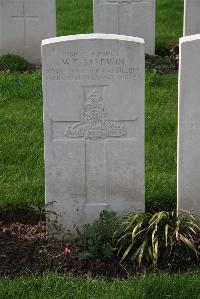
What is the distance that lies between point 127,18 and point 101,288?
6.90 m

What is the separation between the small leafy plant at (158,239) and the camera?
502 centimetres

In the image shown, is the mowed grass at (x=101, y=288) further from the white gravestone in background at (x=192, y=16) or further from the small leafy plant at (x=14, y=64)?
the white gravestone in background at (x=192, y=16)

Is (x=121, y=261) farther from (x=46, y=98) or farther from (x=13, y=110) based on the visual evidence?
(x=13, y=110)

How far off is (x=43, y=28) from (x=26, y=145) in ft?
13.1

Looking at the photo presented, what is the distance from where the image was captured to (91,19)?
13.0 metres

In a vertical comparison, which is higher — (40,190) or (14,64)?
(14,64)

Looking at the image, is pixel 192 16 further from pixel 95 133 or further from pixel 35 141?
pixel 95 133

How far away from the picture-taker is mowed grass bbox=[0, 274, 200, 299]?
4.59 m

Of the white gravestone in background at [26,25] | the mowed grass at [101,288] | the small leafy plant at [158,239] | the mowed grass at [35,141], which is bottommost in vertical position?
the mowed grass at [101,288]

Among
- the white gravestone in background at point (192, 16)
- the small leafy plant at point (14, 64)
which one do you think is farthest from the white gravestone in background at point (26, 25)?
the white gravestone in background at point (192, 16)

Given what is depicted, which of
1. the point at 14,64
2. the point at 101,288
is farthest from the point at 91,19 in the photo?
the point at 101,288

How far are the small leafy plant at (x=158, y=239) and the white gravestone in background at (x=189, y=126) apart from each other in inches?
8.2

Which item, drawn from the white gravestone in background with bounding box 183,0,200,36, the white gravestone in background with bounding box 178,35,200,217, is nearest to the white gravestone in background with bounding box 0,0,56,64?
the white gravestone in background with bounding box 183,0,200,36

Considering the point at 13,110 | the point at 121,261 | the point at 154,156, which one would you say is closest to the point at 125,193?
the point at 121,261
